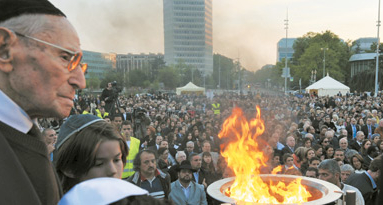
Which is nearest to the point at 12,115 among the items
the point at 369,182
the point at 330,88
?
the point at 369,182

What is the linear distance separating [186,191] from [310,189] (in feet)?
6.60

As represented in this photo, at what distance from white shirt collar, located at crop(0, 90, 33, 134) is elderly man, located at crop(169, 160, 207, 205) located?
15.3ft

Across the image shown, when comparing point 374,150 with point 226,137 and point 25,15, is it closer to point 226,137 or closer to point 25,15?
point 226,137

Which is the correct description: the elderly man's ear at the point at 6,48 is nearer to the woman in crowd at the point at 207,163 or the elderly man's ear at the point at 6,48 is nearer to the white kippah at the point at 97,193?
the white kippah at the point at 97,193

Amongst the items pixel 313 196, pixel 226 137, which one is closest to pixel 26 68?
pixel 313 196

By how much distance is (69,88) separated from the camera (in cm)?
109

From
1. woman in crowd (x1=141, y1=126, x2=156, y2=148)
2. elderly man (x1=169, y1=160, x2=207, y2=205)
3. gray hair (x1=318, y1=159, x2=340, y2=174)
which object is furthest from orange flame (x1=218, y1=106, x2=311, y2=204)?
woman in crowd (x1=141, y1=126, x2=156, y2=148)

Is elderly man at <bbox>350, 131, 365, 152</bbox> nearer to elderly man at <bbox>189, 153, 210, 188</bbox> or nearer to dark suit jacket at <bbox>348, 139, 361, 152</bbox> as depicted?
Answer: dark suit jacket at <bbox>348, 139, 361, 152</bbox>

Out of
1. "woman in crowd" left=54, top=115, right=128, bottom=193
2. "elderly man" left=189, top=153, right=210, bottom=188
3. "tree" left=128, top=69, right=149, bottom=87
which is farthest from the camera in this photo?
"tree" left=128, top=69, right=149, bottom=87

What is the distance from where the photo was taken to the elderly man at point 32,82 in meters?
0.93

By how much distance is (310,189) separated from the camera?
15.1 feet

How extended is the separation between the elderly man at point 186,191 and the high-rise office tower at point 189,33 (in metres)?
117

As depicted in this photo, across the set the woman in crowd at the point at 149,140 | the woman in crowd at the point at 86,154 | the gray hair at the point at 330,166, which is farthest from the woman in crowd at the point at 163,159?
the woman in crowd at the point at 86,154

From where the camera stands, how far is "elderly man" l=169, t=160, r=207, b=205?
18.0 ft
